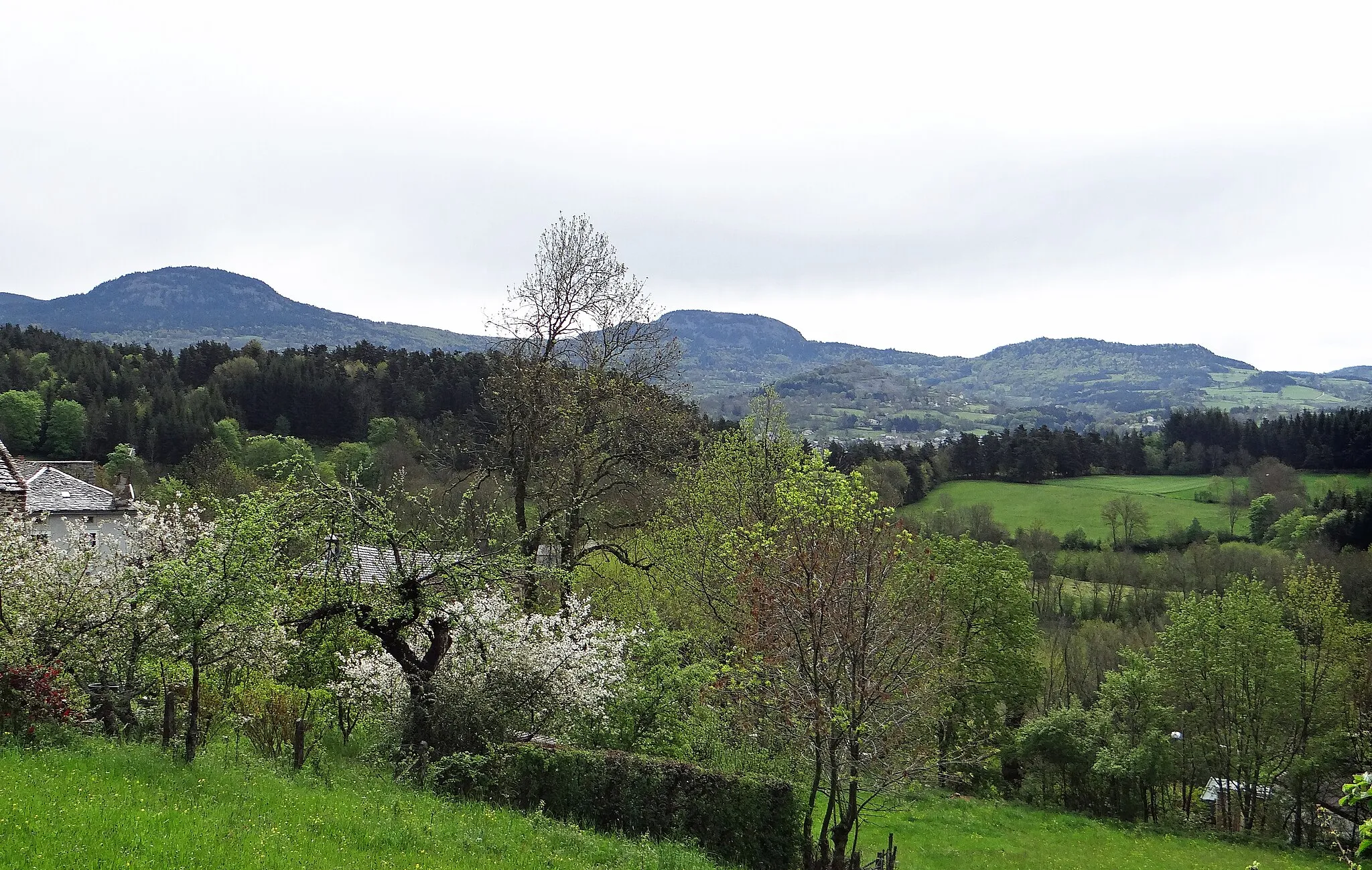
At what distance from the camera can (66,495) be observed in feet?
152

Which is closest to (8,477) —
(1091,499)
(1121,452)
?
(1091,499)

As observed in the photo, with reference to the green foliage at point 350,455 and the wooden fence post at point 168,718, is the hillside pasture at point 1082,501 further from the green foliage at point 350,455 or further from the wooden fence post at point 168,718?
the wooden fence post at point 168,718

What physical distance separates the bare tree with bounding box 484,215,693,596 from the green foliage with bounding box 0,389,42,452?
81287 mm

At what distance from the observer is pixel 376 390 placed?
100188 millimetres

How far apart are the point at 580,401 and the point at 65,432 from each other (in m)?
84.8

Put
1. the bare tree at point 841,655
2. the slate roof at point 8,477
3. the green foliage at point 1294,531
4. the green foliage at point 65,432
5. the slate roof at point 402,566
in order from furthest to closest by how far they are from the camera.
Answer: the green foliage at point 65,432 → the green foliage at point 1294,531 → the slate roof at point 8,477 → the slate roof at point 402,566 → the bare tree at point 841,655

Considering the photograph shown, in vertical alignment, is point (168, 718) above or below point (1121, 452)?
below

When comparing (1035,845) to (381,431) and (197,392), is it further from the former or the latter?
(197,392)

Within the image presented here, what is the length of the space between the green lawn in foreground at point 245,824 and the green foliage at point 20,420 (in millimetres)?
89379

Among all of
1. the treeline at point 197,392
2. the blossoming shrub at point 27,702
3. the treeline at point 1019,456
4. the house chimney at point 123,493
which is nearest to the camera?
the blossoming shrub at point 27,702

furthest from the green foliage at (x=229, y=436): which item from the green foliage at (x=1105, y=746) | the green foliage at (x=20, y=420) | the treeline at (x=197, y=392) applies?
the green foliage at (x=1105, y=746)

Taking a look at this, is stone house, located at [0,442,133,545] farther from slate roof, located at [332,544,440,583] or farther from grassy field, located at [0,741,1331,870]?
grassy field, located at [0,741,1331,870]

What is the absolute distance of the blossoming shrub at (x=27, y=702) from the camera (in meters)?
11.5

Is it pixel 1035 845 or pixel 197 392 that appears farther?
pixel 197 392
